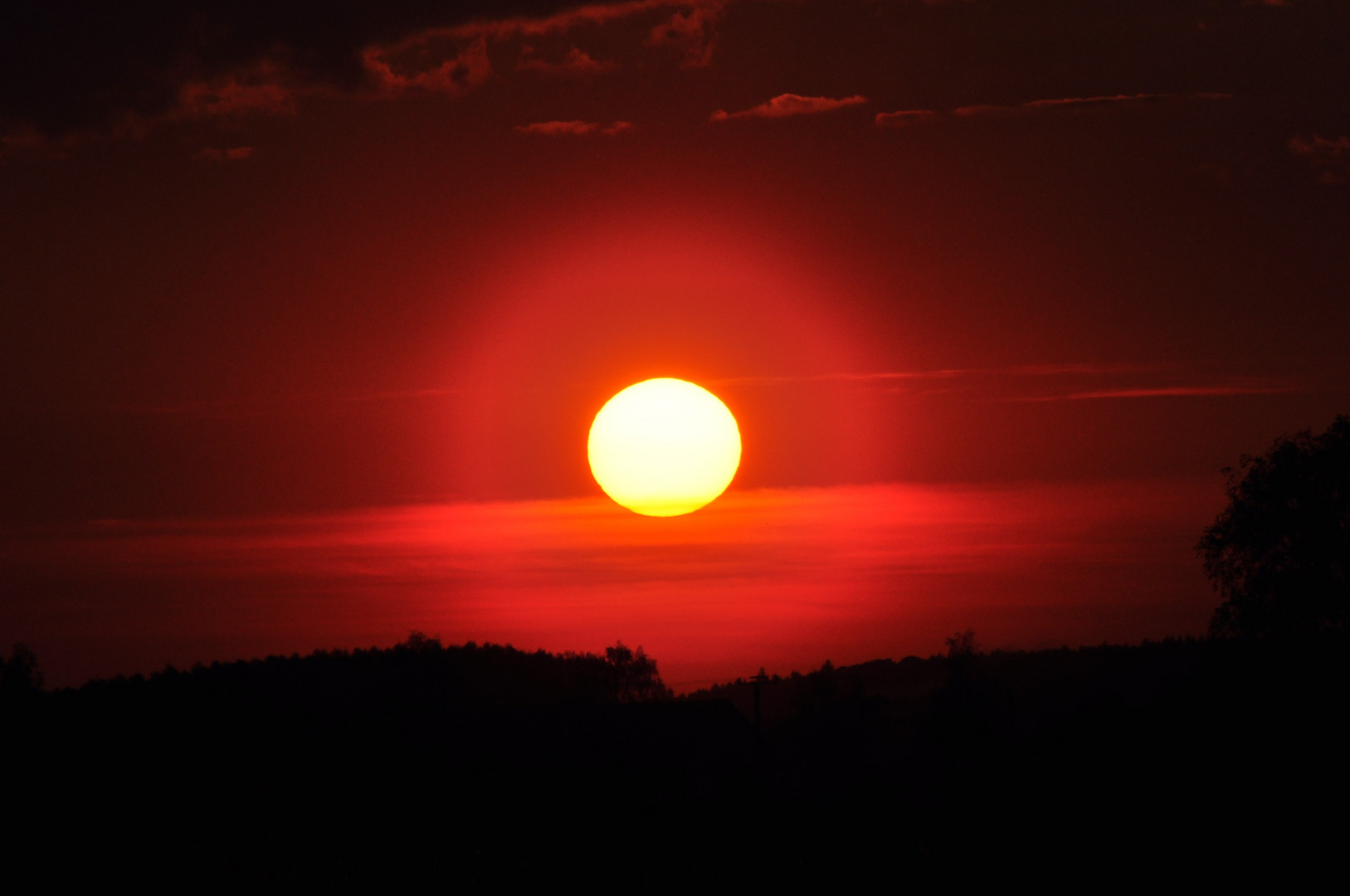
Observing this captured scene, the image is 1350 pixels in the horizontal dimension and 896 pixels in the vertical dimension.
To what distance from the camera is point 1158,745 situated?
2383 inches

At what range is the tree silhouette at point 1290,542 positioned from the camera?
5947 centimetres

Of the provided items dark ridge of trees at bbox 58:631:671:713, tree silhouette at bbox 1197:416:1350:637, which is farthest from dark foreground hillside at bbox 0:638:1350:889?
dark ridge of trees at bbox 58:631:671:713

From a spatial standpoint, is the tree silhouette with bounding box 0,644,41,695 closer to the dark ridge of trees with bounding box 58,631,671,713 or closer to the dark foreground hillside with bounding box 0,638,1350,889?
the dark ridge of trees with bounding box 58,631,671,713

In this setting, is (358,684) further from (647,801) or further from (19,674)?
(647,801)

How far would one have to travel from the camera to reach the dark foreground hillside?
38.3m

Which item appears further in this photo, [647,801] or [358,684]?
[358,684]

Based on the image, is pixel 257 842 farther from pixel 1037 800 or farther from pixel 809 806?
pixel 1037 800

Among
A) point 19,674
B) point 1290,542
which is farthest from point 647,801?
point 19,674

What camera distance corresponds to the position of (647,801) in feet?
156

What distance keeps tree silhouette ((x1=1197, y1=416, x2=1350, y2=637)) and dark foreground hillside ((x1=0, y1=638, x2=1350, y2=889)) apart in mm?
1549

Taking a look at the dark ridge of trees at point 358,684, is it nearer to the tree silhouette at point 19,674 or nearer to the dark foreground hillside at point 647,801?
the tree silhouette at point 19,674

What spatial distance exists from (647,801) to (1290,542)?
3304 cm

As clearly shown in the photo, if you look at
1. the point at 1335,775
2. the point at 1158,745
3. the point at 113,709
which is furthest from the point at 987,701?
the point at 113,709

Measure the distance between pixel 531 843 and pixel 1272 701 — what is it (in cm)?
3490
